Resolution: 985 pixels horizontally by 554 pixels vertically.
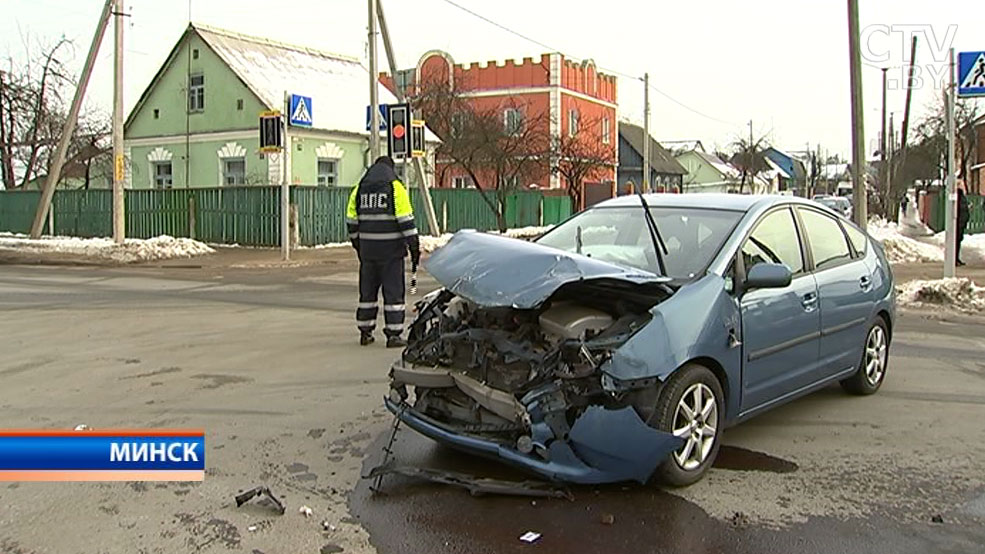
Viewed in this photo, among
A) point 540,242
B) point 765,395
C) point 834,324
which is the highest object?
point 540,242

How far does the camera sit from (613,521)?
4.16 metres

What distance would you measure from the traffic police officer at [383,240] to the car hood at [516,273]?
10.5 feet

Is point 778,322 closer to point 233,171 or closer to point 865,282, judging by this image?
point 865,282

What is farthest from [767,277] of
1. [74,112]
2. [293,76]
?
[293,76]

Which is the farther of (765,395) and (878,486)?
(765,395)

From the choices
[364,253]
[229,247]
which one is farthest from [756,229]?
[229,247]

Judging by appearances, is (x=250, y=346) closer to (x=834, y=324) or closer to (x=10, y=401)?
(x=10, y=401)

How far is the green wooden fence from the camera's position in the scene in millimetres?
24219

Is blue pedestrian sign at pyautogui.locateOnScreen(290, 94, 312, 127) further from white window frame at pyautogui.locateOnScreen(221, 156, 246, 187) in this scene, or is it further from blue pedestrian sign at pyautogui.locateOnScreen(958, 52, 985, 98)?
white window frame at pyautogui.locateOnScreen(221, 156, 246, 187)

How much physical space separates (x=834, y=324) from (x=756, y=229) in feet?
3.12

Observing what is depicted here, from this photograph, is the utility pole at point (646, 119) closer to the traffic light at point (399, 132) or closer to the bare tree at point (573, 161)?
the bare tree at point (573, 161)

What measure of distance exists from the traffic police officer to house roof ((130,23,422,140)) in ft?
72.4

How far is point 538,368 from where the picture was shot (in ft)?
14.6

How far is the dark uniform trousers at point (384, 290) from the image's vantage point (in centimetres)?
859
